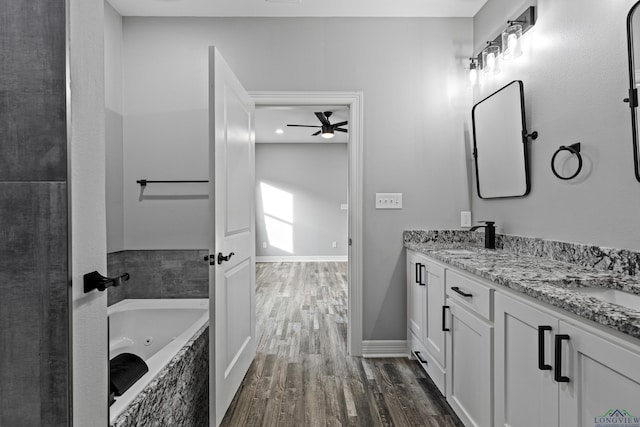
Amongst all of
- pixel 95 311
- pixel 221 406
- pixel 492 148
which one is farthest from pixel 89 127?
pixel 492 148

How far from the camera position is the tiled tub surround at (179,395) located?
1.29m

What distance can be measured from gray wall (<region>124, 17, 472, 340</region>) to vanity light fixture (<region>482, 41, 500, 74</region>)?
0.90ft

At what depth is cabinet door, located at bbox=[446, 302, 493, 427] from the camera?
1538 millimetres

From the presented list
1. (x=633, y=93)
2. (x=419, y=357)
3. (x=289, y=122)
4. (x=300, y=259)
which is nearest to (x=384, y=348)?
(x=419, y=357)

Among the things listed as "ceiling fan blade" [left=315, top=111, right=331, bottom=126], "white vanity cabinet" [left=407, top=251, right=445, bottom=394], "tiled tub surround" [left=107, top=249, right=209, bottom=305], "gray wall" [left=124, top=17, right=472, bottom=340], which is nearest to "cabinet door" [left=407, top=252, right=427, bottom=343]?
"white vanity cabinet" [left=407, top=251, right=445, bottom=394]

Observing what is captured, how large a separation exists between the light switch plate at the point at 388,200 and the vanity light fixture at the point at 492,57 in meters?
1.07

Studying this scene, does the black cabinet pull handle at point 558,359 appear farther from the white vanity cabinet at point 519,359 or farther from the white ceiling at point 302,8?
the white ceiling at point 302,8

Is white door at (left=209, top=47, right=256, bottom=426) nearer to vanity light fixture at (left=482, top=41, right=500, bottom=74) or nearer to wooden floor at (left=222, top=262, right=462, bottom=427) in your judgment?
wooden floor at (left=222, top=262, right=462, bottom=427)

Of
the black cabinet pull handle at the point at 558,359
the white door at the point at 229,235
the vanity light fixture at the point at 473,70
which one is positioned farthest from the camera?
the vanity light fixture at the point at 473,70

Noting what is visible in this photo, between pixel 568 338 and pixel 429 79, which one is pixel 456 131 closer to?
pixel 429 79

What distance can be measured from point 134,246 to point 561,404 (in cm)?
269

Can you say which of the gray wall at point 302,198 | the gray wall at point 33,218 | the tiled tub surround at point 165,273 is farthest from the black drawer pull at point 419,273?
the gray wall at point 302,198

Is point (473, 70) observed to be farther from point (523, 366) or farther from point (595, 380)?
point (595, 380)

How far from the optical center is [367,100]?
2.79 m
